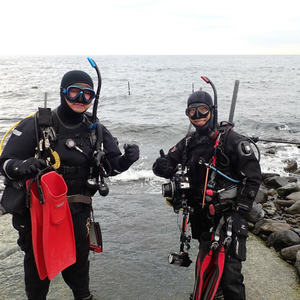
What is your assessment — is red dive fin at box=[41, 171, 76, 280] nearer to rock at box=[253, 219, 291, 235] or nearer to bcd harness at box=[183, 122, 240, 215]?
bcd harness at box=[183, 122, 240, 215]

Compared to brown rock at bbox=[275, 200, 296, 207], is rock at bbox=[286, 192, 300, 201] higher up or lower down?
higher up

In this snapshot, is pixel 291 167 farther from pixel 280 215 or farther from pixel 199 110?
pixel 199 110

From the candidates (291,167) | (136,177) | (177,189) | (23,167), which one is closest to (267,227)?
(177,189)

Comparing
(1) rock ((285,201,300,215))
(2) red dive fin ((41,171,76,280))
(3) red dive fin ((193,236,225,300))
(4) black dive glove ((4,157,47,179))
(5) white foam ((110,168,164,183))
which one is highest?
(4) black dive glove ((4,157,47,179))

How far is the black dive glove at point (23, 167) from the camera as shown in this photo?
2416 mm

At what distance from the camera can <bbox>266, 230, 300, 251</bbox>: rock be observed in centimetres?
474

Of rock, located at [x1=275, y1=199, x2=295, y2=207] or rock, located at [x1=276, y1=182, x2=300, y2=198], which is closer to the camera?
rock, located at [x1=275, y1=199, x2=295, y2=207]

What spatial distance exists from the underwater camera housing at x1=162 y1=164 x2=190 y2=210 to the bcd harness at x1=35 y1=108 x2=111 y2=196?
69 cm

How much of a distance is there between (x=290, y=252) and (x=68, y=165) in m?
3.49

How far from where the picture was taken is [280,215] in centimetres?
702

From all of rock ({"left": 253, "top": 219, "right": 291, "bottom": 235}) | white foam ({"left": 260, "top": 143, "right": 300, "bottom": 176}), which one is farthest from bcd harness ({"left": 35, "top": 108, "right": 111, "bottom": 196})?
white foam ({"left": 260, "top": 143, "right": 300, "bottom": 176})

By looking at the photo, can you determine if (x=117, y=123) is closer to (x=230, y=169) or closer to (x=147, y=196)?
(x=147, y=196)

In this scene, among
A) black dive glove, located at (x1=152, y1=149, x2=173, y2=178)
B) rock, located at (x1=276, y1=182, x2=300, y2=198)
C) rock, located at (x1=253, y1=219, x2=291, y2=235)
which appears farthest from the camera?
rock, located at (x1=276, y1=182, x2=300, y2=198)

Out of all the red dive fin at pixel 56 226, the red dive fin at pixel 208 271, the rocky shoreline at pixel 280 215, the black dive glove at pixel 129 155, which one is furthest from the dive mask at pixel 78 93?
the rocky shoreline at pixel 280 215
